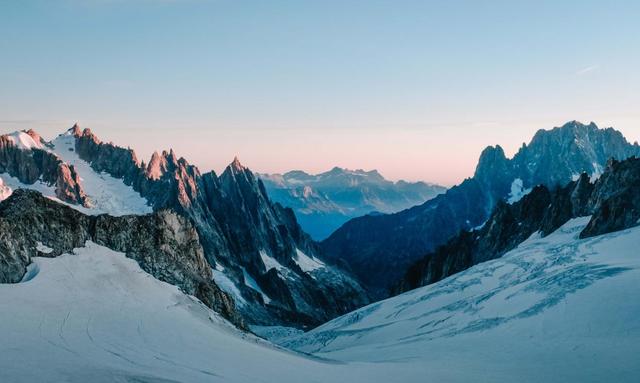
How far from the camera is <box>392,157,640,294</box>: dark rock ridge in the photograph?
343 feet

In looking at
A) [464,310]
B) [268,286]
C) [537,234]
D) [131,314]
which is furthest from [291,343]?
[268,286]

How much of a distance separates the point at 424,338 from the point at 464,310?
1008 cm

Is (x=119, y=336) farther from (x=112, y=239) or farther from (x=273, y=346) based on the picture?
(x=112, y=239)

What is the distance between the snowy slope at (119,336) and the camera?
32.7 m

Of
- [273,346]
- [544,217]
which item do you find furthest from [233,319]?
[544,217]

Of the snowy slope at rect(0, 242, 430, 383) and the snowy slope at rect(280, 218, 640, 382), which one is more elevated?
the snowy slope at rect(0, 242, 430, 383)

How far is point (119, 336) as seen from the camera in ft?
136

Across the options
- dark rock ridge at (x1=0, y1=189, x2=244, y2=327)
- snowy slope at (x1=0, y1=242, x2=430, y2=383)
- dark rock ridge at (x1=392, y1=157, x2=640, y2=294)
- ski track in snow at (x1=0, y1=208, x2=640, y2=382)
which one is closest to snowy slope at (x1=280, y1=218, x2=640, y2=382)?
ski track in snow at (x1=0, y1=208, x2=640, y2=382)

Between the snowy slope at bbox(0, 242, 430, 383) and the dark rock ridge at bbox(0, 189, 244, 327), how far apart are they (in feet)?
5.68

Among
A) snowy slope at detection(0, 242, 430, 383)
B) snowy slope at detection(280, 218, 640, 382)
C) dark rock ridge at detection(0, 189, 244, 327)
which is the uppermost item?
dark rock ridge at detection(0, 189, 244, 327)

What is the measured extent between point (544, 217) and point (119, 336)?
119 meters

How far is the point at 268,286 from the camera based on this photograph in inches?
7667

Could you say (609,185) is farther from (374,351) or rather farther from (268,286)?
(268,286)

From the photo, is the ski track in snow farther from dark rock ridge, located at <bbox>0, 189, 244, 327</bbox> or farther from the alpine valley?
dark rock ridge, located at <bbox>0, 189, 244, 327</bbox>
